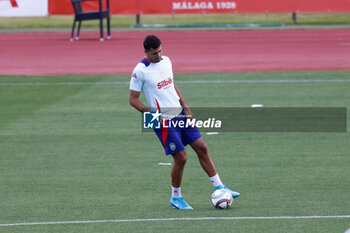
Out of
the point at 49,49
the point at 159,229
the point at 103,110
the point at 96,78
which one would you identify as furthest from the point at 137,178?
the point at 49,49

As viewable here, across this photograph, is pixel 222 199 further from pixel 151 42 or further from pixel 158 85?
pixel 151 42

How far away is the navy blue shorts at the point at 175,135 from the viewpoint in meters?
8.35

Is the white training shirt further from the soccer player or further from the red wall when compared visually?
the red wall

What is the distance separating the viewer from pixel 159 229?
7777 millimetres

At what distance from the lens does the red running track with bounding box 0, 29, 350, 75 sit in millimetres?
22016

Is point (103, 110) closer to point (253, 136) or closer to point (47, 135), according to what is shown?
point (47, 135)

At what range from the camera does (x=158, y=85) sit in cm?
834

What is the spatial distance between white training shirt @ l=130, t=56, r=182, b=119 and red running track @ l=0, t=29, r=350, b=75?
1291cm

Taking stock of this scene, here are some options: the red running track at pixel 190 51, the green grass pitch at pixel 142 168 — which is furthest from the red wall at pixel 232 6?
the green grass pitch at pixel 142 168

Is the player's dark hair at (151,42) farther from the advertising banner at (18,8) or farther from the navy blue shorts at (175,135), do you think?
the advertising banner at (18,8)

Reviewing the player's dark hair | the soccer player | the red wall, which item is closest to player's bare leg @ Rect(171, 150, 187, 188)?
the soccer player

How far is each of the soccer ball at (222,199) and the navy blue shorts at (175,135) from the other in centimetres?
67

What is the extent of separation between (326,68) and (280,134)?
8.55 metres

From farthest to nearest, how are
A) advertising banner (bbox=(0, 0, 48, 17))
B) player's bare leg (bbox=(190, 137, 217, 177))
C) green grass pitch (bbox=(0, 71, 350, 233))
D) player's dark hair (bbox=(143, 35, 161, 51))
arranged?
1. advertising banner (bbox=(0, 0, 48, 17))
2. player's bare leg (bbox=(190, 137, 217, 177))
3. green grass pitch (bbox=(0, 71, 350, 233))
4. player's dark hair (bbox=(143, 35, 161, 51))
